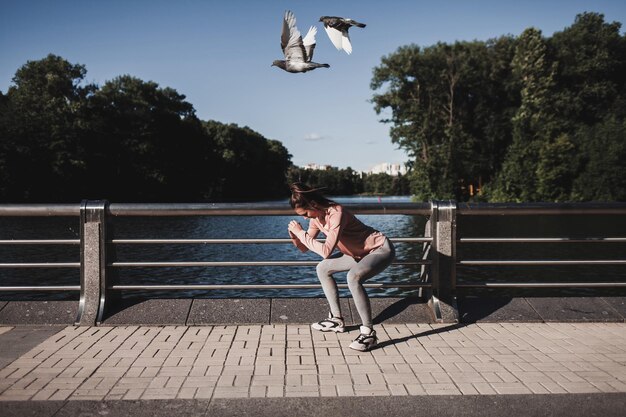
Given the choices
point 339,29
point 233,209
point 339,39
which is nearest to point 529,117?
point 339,29

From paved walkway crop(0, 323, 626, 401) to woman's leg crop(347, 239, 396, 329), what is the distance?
1.08ft

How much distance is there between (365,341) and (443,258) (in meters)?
1.48

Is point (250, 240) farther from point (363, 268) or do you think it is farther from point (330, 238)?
point (363, 268)

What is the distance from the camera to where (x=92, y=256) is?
5738 mm

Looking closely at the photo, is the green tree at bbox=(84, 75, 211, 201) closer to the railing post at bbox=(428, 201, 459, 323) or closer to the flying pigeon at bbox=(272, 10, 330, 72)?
the flying pigeon at bbox=(272, 10, 330, 72)

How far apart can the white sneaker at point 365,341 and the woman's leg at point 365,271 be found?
7 centimetres

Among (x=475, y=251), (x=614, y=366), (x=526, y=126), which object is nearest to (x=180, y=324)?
(x=614, y=366)

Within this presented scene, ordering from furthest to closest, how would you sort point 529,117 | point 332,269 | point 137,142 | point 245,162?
point 245,162, point 137,142, point 529,117, point 332,269

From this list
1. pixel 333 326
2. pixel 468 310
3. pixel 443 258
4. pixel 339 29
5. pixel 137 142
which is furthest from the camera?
pixel 137 142

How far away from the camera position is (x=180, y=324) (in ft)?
18.6

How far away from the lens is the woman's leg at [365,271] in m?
5.00

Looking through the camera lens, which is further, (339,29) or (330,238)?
(339,29)

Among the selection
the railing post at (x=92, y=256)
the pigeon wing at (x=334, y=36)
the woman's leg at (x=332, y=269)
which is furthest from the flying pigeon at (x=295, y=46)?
the railing post at (x=92, y=256)

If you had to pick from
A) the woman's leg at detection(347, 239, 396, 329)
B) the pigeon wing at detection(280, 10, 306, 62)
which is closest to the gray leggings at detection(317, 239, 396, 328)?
the woman's leg at detection(347, 239, 396, 329)
